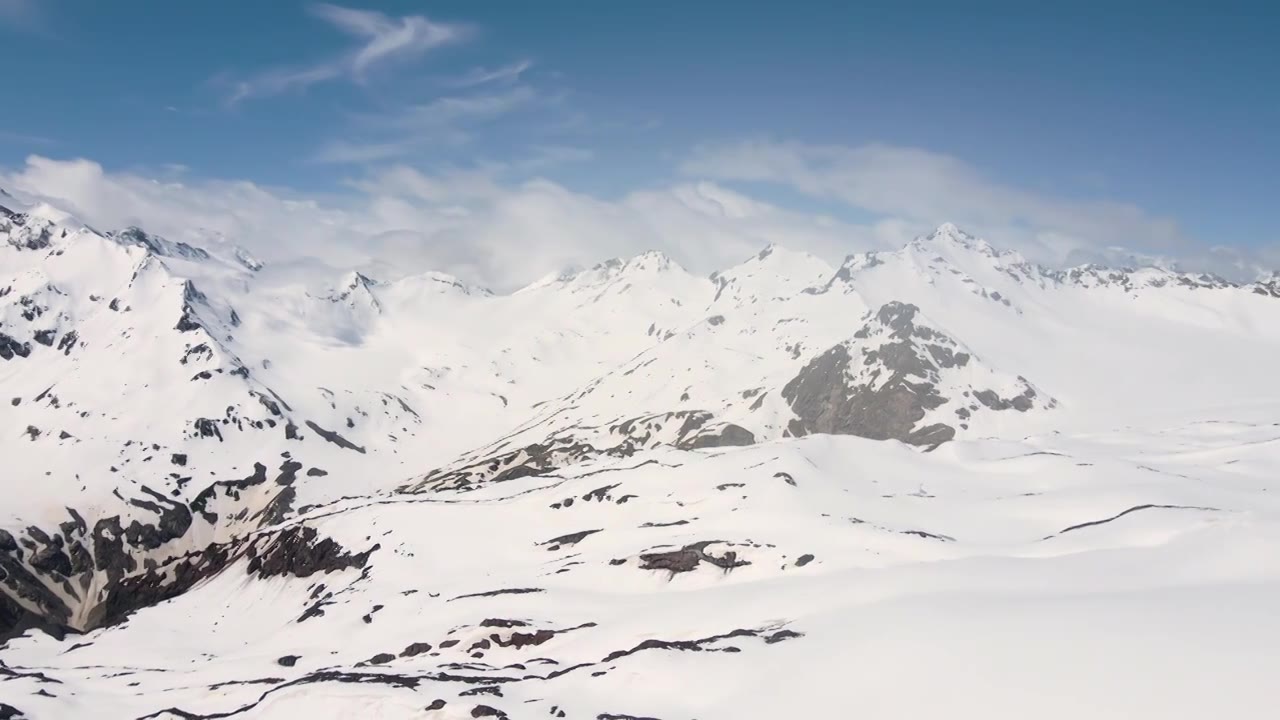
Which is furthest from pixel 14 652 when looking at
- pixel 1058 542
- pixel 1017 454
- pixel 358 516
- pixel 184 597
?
→ pixel 1017 454

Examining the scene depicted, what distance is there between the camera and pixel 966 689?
4200 cm

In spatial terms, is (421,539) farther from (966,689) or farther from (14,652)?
(966,689)

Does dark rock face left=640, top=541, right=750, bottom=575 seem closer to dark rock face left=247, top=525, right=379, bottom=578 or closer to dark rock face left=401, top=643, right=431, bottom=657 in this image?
dark rock face left=401, top=643, right=431, bottom=657

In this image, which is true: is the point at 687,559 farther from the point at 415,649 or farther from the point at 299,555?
the point at 299,555

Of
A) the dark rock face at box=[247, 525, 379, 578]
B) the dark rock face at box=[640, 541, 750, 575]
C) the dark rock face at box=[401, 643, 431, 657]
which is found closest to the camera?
the dark rock face at box=[401, 643, 431, 657]

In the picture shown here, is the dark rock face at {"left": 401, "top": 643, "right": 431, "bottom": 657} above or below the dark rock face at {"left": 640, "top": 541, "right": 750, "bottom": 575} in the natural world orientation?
below

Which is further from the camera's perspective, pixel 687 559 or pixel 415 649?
pixel 687 559

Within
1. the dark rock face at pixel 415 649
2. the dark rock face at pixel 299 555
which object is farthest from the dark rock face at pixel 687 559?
the dark rock face at pixel 299 555

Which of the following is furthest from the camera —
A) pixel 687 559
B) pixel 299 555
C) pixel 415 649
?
pixel 299 555

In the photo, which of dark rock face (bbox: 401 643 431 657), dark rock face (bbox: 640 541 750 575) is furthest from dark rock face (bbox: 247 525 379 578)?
dark rock face (bbox: 640 541 750 575)

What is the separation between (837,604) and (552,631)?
104 feet

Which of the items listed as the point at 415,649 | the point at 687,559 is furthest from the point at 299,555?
the point at 687,559

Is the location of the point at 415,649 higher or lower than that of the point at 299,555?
lower

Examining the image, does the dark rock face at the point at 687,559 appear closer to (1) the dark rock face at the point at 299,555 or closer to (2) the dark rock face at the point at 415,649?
(2) the dark rock face at the point at 415,649
